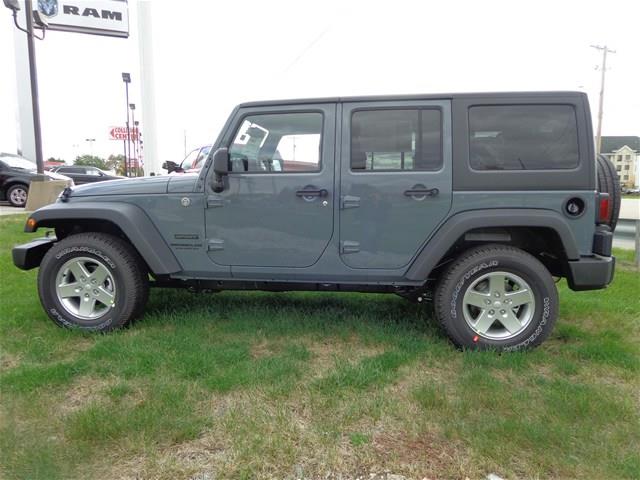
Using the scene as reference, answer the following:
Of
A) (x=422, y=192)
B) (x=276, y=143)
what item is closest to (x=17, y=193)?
(x=276, y=143)

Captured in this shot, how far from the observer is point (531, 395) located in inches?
105

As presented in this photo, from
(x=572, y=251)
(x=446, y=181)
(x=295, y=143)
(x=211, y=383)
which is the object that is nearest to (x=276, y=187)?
(x=295, y=143)

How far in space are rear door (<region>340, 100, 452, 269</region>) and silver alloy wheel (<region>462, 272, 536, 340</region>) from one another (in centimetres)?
56

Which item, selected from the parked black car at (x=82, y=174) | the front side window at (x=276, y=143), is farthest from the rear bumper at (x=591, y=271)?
the parked black car at (x=82, y=174)

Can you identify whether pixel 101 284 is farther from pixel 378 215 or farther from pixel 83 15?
pixel 83 15

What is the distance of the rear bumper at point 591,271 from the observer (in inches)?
124

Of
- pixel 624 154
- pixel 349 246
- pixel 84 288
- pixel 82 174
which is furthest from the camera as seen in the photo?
pixel 624 154

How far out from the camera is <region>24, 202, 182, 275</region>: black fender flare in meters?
3.47

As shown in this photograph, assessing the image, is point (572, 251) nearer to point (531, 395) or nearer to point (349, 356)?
point (531, 395)

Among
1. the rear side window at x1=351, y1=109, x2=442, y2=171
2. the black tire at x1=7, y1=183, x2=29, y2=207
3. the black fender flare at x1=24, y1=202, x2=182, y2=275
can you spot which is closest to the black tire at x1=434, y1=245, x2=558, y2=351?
the rear side window at x1=351, y1=109, x2=442, y2=171

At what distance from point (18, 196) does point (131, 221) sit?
439 inches

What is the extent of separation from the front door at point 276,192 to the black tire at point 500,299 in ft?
3.35

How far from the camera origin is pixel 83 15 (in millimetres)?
20531

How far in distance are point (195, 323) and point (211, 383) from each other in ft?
3.58
